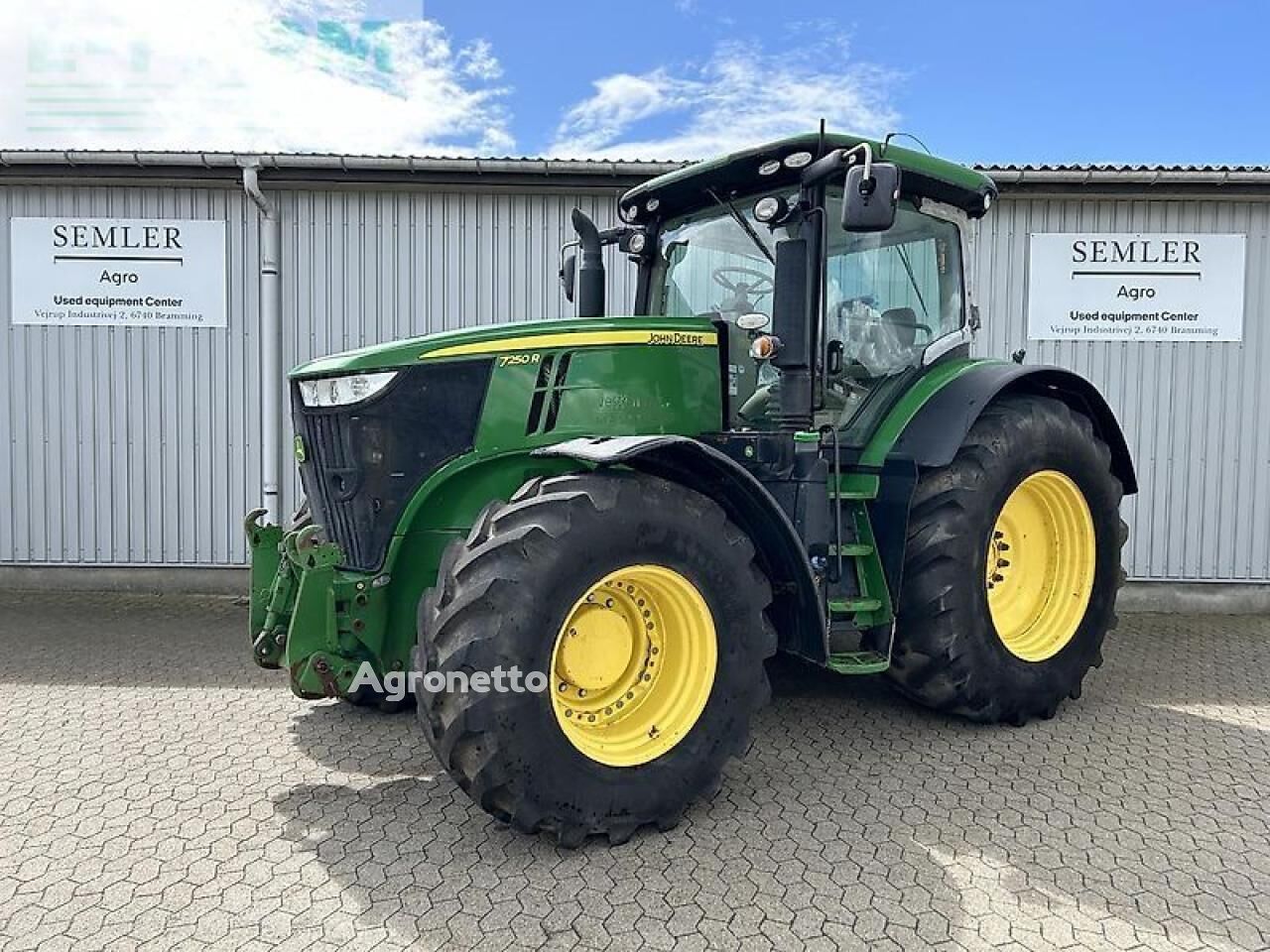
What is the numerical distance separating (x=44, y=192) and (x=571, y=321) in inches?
232

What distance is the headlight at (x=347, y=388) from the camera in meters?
3.50

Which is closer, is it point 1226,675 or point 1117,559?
point 1117,559

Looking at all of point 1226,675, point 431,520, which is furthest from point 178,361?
point 1226,675

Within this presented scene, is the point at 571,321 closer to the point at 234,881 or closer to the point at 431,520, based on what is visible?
the point at 431,520

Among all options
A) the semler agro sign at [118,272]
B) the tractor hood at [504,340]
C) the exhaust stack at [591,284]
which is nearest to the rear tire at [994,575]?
the tractor hood at [504,340]

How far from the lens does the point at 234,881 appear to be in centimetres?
294

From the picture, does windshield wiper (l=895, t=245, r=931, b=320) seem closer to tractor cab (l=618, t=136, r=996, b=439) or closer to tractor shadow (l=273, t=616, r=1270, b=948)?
tractor cab (l=618, t=136, r=996, b=439)

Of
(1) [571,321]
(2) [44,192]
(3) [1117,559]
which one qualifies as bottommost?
(3) [1117,559]

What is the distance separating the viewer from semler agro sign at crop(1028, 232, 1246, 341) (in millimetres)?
7117

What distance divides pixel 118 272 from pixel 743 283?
5538 millimetres

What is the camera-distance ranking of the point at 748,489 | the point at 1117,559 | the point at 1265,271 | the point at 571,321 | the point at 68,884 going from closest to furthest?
the point at 68,884 → the point at 748,489 → the point at 571,321 → the point at 1117,559 → the point at 1265,271

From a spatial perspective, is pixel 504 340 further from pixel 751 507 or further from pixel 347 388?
pixel 751 507

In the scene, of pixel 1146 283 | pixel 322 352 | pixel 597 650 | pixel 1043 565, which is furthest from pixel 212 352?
pixel 1146 283

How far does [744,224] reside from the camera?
420 cm
